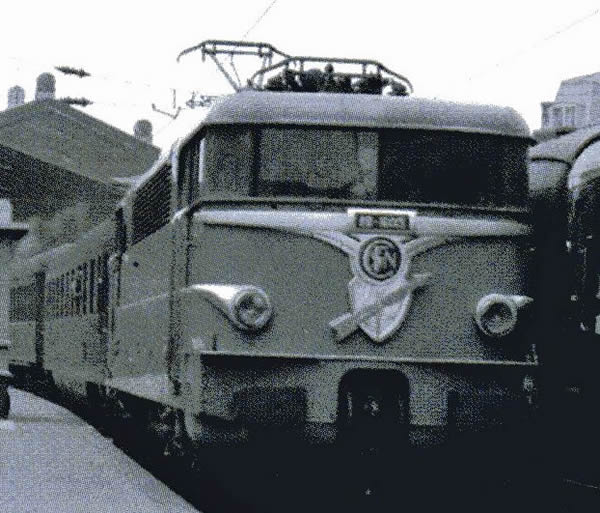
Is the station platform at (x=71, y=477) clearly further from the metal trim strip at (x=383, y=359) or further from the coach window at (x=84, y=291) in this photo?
the coach window at (x=84, y=291)

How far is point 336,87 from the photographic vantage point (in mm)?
10148

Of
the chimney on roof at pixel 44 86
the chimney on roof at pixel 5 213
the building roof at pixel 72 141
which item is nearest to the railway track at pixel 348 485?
the chimney on roof at pixel 5 213

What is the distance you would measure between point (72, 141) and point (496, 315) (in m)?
53.4

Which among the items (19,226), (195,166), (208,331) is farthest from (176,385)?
(19,226)

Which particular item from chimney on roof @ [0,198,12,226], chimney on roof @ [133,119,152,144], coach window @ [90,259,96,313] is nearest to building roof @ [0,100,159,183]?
chimney on roof @ [133,119,152,144]

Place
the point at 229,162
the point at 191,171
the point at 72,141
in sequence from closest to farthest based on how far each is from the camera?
the point at 229,162 < the point at 191,171 < the point at 72,141

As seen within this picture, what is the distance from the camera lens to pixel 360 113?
9.12m

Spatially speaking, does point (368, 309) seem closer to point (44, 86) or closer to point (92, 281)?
point (92, 281)

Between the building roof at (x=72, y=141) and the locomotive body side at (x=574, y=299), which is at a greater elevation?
the building roof at (x=72, y=141)

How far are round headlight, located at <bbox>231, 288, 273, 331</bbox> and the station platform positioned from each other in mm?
1145

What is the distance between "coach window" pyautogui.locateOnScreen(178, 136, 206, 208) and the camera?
9.18 meters

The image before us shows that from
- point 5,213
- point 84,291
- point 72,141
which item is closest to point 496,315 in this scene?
point 84,291

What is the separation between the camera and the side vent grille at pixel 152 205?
10.4m

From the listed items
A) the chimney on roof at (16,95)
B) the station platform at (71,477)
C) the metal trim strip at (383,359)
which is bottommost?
the station platform at (71,477)
